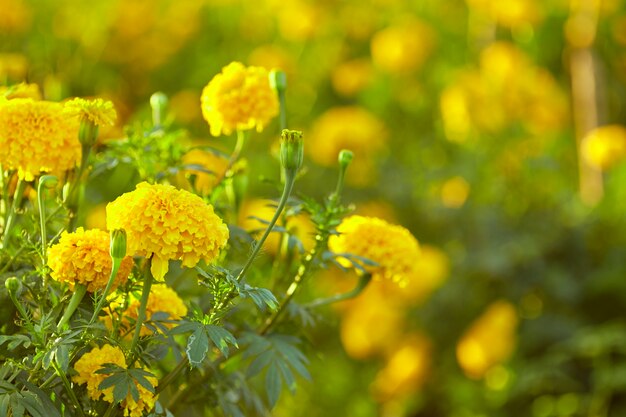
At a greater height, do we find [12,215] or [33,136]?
[33,136]

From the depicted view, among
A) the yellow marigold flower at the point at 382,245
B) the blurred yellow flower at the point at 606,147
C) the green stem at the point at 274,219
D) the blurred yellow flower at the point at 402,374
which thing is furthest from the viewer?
the blurred yellow flower at the point at 606,147

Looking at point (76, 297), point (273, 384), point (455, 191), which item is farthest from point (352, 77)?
point (76, 297)

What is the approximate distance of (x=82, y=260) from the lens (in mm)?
1086

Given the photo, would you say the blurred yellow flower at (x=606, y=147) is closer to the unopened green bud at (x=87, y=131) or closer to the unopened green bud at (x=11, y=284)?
the unopened green bud at (x=87, y=131)

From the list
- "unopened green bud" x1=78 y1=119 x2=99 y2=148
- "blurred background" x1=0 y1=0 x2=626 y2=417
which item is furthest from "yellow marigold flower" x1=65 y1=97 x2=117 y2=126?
"blurred background" x1=0 y1=0 x2=626 y2=417

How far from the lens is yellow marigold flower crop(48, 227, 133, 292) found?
42.8 inches

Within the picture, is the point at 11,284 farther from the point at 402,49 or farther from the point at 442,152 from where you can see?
the point at 402,49

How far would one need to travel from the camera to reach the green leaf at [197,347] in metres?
1.04

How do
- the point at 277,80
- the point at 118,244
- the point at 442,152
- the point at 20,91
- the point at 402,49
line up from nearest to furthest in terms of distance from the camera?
the point at 118,244, the point at 20,91, the point at 277,80, the point at 442,152, the point at 402,49

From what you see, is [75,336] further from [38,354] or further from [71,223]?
[71,223]

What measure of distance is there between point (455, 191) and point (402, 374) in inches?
31.7

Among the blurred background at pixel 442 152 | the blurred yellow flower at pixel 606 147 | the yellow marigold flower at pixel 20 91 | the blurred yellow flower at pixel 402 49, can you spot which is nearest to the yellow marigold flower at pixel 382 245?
the yellow marigold flower at pixel 20 91

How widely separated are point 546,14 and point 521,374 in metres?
1.98

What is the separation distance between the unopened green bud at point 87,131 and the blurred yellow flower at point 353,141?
2.16 m
